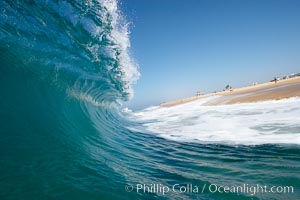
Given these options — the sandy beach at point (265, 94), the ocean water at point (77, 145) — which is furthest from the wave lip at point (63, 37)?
the sandy beach at point (265, 94)

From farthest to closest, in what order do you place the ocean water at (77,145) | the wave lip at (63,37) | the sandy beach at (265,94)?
1. the sandy beach at (265,94)
2. the wave lip at (63,37)
3. the ocean water at (77,145)

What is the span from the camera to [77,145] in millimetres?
4555

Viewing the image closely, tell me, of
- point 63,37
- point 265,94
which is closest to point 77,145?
point 63,37

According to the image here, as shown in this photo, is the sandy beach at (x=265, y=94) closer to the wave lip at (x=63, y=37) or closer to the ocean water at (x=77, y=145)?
the ocean water at (x=77, y=145)

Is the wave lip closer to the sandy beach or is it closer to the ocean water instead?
the ocean water

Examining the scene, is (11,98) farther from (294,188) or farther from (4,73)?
(294,188)

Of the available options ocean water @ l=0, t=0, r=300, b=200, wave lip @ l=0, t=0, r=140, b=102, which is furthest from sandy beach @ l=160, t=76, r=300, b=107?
wave lip @ l=0, t=0, r=140, b=102

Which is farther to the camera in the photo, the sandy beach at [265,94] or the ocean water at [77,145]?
the sandy beach at [265,94]

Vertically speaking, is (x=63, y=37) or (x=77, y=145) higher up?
(x=63, y=37)

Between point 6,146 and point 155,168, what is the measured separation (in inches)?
101

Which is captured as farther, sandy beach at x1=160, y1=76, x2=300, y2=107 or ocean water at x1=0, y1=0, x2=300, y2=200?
sandy beach at x1=160, y1=76, x2=300, y2=107

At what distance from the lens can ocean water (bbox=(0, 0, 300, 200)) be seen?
2.73 m

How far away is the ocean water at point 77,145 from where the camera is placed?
273cm

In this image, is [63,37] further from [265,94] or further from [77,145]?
[265,94]
